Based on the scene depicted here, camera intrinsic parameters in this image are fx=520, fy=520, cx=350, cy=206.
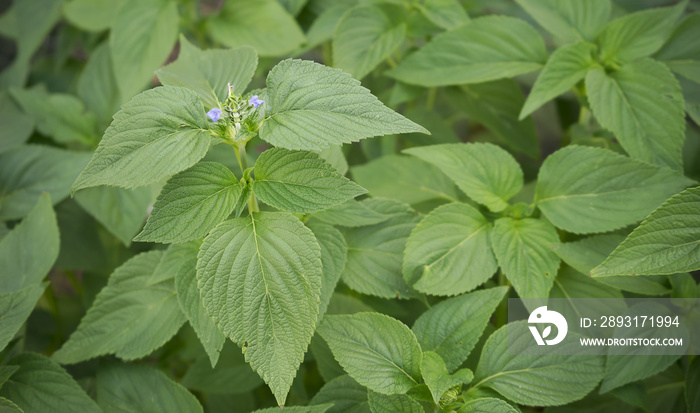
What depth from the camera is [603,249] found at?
39.5 inches

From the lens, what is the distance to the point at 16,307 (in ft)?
3.03

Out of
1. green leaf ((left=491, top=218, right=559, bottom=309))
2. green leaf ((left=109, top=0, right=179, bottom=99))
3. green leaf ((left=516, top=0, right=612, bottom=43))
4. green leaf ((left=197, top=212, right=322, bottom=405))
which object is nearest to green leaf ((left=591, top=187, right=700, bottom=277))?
green leaf ((left=491, top=218, right=559, bottom=309))

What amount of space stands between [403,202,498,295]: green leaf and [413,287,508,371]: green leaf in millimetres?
28

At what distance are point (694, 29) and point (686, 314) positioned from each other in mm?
670

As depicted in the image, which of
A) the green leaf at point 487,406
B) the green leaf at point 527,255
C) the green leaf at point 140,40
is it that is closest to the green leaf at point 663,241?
the green leaf at point 527,255

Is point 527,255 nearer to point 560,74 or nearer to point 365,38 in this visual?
point 560,74

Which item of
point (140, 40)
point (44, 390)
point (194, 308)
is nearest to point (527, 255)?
point (194, 308)

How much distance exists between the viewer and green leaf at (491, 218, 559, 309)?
0.94 metres

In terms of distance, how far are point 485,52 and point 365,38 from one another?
30 cm

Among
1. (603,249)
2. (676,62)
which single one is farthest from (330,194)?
(676,62)

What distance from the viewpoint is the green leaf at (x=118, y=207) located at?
129 cm

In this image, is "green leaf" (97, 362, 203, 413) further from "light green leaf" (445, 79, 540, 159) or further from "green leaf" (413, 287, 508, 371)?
"light green leaf" (445, 79, 540, 159)

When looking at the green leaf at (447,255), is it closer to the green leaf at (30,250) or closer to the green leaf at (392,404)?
the green leaf at (392,404)

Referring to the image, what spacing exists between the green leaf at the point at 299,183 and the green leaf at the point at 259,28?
0.69 m
